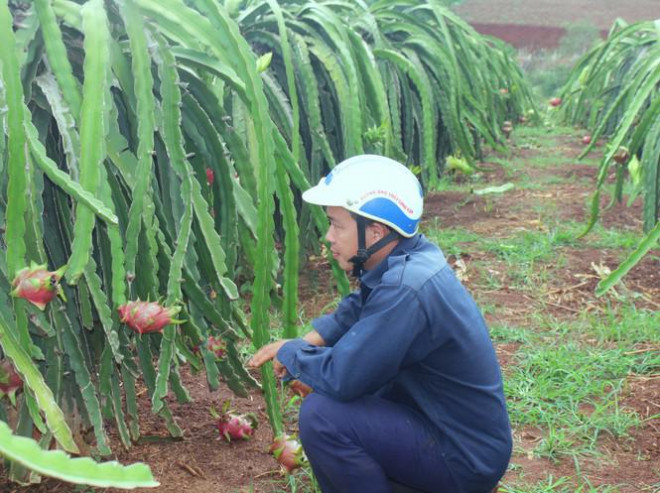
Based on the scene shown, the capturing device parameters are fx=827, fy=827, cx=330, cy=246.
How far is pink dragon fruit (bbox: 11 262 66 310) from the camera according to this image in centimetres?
151

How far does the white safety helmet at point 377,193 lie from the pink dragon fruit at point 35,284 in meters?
0.61

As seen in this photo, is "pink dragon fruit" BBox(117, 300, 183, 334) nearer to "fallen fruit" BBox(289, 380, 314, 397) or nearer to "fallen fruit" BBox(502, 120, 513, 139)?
"fallen fruit" BBox(289, 380, 314, 397)

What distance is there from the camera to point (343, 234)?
1.91 meters

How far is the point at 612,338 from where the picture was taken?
9.84 ft

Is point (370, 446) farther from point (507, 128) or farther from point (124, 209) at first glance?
point (507, 128)

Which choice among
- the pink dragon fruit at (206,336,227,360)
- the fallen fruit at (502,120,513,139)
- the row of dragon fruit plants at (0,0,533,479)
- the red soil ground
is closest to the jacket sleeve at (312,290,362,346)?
the row of dragon fruit plants at (0,0,533,479)

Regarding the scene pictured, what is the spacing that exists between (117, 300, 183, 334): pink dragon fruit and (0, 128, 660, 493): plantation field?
1.74ft

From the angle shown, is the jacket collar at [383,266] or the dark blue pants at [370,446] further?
the jacket collar at [383,266]

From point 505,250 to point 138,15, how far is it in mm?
2493

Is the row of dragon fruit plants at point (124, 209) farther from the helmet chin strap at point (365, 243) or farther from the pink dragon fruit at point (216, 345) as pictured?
the helmet chin strap at point (365, 243)

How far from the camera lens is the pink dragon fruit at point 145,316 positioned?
1.69 m

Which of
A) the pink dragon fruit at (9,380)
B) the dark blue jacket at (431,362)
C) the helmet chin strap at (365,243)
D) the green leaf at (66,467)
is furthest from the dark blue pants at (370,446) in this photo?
the green leaf at (66,467)

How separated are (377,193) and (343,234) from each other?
14 centimetres

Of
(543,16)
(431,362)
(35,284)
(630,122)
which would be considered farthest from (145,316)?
(543,16)
